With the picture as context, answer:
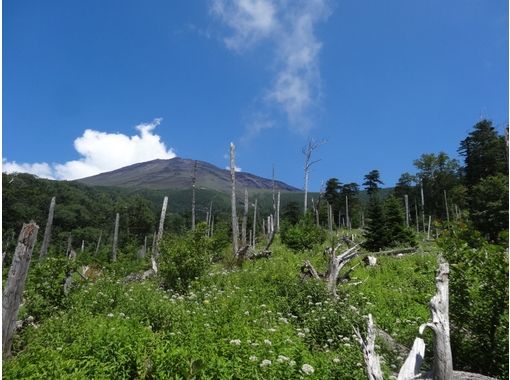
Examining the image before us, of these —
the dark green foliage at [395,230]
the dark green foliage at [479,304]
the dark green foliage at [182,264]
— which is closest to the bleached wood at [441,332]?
the dark green foliage at [479,304]

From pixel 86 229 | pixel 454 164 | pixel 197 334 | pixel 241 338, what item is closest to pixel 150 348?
pixel 197 334

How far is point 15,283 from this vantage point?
8.23 meters

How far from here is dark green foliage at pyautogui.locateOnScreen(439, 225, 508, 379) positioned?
6156 millimetres

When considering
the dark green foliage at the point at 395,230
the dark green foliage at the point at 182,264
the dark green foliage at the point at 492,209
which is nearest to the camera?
the dark green foliage at the point at 182,264

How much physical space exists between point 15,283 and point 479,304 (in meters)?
8.48

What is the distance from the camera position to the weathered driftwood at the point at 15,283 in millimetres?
8016

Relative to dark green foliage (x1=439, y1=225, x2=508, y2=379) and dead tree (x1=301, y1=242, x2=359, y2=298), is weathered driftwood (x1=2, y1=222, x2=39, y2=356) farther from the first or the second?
dark green foliage (x1=439, y1=225, x2=508, y2=379)

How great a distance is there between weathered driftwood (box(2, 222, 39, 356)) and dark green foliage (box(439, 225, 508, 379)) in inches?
314

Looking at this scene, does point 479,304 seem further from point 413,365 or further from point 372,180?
point 372,180

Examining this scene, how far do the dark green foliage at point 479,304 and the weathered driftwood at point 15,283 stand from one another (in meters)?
7.97

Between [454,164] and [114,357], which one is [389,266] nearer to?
[114,357]

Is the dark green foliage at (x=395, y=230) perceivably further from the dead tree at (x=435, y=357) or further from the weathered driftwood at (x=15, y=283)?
the weathered driftwood at (x=15, y=283)

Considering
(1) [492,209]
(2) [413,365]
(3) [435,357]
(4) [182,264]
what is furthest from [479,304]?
(1) [492,209]

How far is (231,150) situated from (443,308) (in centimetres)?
2346
